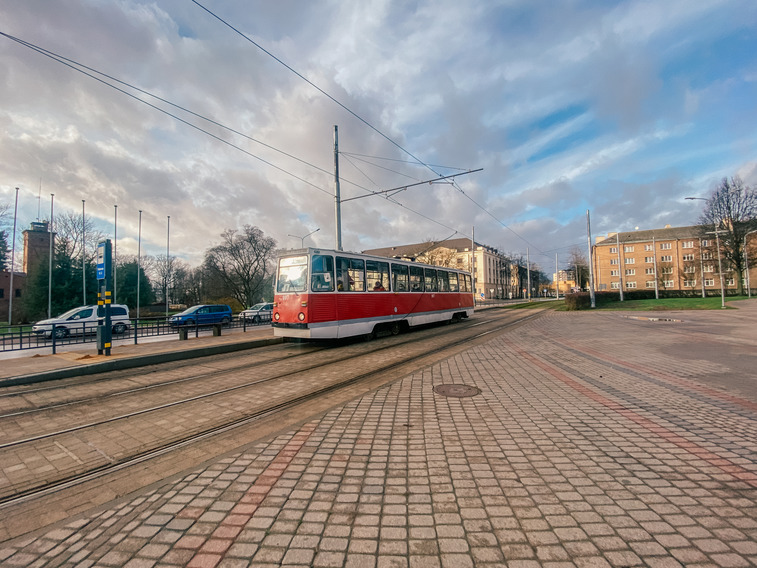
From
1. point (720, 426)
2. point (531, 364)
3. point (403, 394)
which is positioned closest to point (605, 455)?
point (720, 426)

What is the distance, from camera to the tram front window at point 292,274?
10906 millimetres

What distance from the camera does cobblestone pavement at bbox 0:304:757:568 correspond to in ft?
6.86

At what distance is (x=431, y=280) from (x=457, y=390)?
37.3 feet

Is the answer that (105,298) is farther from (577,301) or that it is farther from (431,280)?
(577,301)

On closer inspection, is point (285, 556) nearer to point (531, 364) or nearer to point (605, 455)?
point (605, 455)

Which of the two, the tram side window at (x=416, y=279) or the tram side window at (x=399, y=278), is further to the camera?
the tram side window at (x=416, y=279)

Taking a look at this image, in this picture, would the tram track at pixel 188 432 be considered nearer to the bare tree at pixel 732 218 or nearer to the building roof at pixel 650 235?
the bare tree at pixel 732 218

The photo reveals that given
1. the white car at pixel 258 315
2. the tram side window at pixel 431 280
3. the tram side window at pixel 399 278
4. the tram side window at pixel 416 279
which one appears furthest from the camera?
the white car at pixel 258 315

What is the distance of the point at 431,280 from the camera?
17.0m

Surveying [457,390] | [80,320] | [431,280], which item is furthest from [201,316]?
[457,390]

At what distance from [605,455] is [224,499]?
369 cm

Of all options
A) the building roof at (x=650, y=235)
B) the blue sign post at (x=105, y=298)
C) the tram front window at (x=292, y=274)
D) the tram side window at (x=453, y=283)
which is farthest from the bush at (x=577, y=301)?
the building roof at (x=650, y=235)

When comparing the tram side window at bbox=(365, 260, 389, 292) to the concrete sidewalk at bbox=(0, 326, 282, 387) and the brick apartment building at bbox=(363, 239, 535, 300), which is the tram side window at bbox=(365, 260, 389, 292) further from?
the brick apartment building at bbox=(363, 239, 535, 300)

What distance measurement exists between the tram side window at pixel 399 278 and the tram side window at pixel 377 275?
0.52 m
